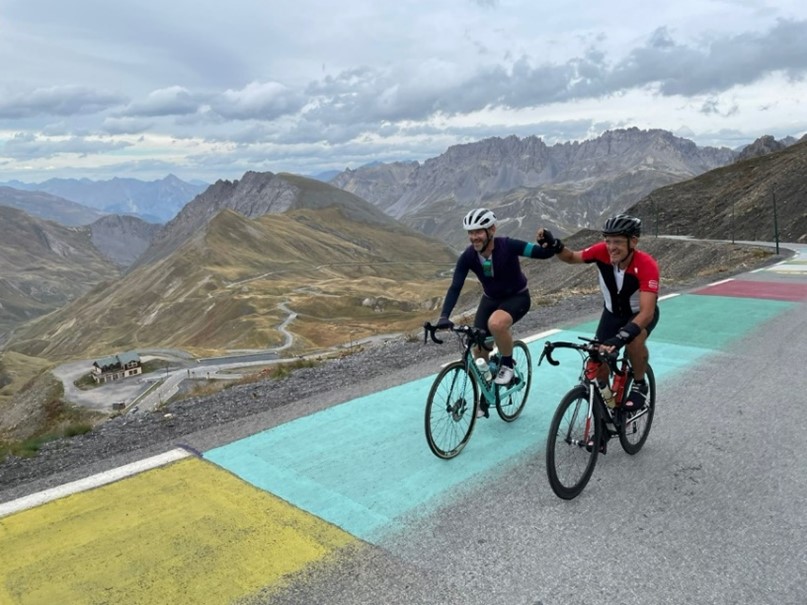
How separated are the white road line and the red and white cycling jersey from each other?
16.4ft

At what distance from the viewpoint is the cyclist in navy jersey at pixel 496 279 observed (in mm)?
6453

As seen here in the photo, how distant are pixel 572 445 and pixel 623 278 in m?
1.79

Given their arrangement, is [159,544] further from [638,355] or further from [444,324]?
[638,355]

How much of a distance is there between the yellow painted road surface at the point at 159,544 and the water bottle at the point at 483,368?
7.93 feet

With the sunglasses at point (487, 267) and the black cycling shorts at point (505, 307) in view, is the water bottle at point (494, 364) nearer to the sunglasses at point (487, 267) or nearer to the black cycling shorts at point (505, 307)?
the black cycling shorts at point (505, 307)

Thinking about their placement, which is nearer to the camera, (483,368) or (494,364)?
(483,368)

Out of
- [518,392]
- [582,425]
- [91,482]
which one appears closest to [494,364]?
[518,392]

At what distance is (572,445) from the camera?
17.5ft

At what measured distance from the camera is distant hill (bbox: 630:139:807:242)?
52062 mm

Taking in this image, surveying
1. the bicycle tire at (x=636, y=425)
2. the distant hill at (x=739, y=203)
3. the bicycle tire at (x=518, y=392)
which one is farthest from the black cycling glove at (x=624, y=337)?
the distant hill at (x=739, y=203)

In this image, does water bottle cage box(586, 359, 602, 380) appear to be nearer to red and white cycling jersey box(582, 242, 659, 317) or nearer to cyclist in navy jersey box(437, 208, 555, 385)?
red and white cycling jersey box(582, 242, 659, 317)

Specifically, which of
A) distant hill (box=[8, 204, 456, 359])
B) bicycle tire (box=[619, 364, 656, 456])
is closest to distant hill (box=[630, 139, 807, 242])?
distant hill (box=[8, 204, 456, 359])

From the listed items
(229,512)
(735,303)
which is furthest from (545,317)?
(229,512)

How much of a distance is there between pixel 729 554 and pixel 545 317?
430 inches
